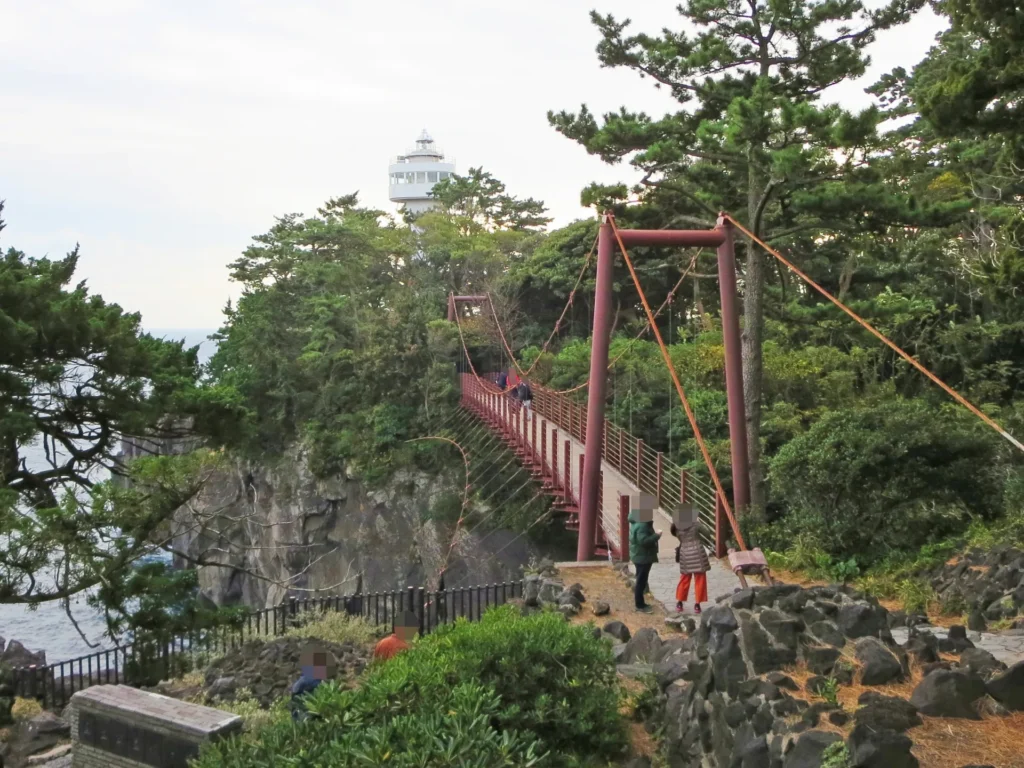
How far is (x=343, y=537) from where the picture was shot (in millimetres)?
26891

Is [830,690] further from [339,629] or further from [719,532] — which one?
[339,629]

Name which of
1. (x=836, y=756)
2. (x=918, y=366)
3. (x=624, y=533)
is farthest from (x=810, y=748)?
(x=624, y=533)

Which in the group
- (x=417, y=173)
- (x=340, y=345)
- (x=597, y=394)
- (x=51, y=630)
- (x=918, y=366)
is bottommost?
(x=51, y=630)

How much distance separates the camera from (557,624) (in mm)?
4996

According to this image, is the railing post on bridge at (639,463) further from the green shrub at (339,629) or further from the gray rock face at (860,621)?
the gray rock face at (860,621)

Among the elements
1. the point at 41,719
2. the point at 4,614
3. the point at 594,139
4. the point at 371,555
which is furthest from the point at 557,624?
the point at 4,614

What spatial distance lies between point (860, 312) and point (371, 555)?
1714 centimetres

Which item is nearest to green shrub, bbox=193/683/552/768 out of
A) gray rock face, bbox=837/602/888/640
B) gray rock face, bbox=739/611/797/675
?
gray rock face, bbox=739/611/797/675

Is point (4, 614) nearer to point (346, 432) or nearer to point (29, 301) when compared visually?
point (346, 432)

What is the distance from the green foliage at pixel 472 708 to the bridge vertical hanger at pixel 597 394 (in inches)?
205

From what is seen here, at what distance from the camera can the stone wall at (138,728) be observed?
16.8 feet

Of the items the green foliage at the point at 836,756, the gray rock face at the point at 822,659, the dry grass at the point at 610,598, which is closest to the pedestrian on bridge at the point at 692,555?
the dry grass at the point at 610,598

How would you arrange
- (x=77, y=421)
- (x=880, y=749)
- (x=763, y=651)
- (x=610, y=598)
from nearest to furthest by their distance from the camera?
(x=880, y=749) → (x=763, y=651) → (x=610, y=598) → (x=77, y=421)

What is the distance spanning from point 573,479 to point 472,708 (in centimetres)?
1008
